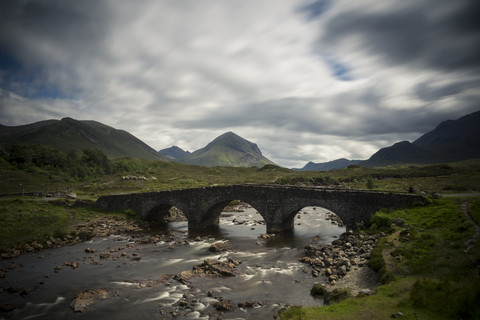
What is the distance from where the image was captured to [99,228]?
42.1 m

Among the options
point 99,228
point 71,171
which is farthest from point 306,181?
point 71,171

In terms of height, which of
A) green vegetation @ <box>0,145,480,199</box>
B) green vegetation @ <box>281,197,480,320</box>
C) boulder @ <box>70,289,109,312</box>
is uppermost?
green vegetation @ <box>0,145,480,199</box>

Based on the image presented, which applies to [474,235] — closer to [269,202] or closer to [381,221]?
[381,221]

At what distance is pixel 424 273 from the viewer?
15.9m

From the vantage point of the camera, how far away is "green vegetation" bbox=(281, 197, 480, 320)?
11.8 m

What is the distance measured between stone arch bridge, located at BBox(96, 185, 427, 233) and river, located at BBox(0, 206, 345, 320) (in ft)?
12.9

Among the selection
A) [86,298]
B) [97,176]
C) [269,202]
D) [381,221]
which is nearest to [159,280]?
[86,298]

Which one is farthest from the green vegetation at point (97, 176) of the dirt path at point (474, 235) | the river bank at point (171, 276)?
the dirt path at point (474, 235)

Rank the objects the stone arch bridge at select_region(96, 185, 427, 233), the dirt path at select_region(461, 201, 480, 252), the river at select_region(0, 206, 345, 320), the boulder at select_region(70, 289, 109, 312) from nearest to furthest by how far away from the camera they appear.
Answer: the dirt path at select_region(461, 201, 480, 252) < the river at select_region(0, 206, 345, 320) < the boulder at select_region(70, 289, 109, 312) < the stone arch bridge at select_region(96, 185, 427, 233)

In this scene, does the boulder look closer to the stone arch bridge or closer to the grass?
the grass

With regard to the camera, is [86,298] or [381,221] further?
[381,221]

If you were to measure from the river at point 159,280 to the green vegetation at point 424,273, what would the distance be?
4.09m

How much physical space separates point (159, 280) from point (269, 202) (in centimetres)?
1846

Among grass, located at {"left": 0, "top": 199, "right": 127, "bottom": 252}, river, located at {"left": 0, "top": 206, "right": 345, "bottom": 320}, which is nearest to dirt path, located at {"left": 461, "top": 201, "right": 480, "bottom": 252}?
river, located at {"left": 0, "top": 206, "right": 345, "bottom": 320}
